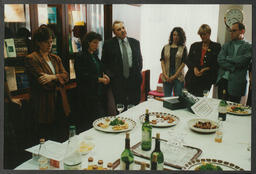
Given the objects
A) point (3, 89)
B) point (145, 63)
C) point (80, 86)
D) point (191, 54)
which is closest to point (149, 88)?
point (145, 63)

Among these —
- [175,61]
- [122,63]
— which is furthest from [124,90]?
[175,61]

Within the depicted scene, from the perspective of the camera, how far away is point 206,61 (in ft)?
10.3

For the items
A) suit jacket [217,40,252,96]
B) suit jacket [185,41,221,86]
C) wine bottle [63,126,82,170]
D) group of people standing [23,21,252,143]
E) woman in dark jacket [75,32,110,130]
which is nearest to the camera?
wine bottle [63,126,82,170]

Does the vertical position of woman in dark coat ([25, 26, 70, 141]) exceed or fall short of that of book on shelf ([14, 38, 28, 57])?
it falls short

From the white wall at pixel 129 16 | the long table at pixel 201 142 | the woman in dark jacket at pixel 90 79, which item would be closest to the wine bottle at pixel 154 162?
the long table at pixel 201 142

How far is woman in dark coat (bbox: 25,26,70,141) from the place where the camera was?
7.38 ft

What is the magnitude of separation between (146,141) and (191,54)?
7.05 ft

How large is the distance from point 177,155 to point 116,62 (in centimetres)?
198

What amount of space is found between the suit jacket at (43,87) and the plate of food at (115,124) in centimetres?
77

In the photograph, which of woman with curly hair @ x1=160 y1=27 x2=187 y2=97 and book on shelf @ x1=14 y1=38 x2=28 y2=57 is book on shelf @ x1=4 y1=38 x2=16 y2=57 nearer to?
book on shelf @ x1=14 y1=38 x2=28 y2=57

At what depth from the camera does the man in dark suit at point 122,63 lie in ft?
10.3

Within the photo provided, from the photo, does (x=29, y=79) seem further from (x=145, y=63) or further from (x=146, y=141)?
(x=145, y=63)

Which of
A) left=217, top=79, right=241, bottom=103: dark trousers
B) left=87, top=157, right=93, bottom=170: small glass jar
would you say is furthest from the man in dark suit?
left=87, top=157, right=93, bottom=170: small glass jar

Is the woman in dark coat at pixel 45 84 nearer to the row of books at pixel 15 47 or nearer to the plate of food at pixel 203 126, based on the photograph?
the row of books at pixel 15 47
